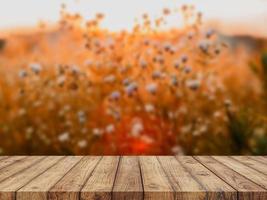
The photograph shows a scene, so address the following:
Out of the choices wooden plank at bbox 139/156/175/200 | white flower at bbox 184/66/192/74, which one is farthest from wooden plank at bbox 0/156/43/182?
white flower at bbox 184/66/192/74

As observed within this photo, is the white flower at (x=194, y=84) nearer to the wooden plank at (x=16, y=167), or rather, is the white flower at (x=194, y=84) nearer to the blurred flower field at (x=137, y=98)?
the blurred flower field at (x=137, y=98)

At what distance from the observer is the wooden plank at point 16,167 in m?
2.04

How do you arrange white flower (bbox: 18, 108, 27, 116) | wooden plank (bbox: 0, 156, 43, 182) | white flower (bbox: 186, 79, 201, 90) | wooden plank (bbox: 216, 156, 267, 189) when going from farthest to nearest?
white flower (bbox: 18, 108, 27, 116) < white flower (bbox: 186, 79, 201, 90) < wooden plank (bbox: 0, 156, 43, 182) < wooden plank (bbox: 216, 156, 267, 189)

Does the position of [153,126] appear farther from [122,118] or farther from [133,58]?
[133,58]

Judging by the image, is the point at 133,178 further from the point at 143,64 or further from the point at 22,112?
the point at 22,112

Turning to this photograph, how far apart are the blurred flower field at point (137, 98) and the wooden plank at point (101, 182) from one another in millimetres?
1903

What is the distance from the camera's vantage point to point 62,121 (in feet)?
17.3

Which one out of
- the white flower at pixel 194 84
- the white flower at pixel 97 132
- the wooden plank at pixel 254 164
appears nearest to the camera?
the wooden plank at pixel 254 164

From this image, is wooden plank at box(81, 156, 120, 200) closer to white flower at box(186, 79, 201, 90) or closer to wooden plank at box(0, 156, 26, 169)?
wooden plank at box(0, 156, 26, 169)

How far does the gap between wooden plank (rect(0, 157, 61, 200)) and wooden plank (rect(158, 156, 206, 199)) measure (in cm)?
52

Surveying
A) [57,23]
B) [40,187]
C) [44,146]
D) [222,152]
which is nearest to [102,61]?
[57,23]

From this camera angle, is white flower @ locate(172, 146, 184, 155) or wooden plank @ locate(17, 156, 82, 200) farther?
white flower @ locate(172, 146, 184, 155)

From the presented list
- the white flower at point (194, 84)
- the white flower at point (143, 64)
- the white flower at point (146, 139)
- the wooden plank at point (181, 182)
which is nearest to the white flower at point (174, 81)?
the white flower at point (194, 84)

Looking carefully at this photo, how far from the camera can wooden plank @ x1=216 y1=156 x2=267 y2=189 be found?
1.87 meters
